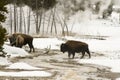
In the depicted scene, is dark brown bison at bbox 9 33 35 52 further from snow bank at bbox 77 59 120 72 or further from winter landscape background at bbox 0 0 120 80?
snow bank at bbox 77 59 120 72

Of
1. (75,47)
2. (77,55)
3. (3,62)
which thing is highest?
(75,47)

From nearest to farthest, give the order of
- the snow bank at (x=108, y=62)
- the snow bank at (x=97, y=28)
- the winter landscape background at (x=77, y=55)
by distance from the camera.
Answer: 1. the winter landscape background at (x=77, y=55)
2. the snow bank at (x=108, y=62)
3. the snow bank at (x=97, y=28)

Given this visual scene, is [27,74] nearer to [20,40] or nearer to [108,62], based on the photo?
[108,62]

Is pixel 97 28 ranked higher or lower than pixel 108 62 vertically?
lower

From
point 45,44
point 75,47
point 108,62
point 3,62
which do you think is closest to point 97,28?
point 45,44

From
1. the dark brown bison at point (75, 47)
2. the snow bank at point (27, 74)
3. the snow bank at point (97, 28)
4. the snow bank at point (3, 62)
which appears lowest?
the snow bank at point (97, 28)

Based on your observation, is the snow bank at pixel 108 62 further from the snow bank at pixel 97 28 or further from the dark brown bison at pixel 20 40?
the snow bank at pixel 97 28

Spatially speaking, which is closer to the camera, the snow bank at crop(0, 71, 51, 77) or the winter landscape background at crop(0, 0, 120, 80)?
the snow bank at crop(0, 71, 51, 77)

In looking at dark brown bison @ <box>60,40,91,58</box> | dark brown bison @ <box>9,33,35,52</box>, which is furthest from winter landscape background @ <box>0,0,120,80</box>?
dark brown bison @ <box>9,33,35,52</box>

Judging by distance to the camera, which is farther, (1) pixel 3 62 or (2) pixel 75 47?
(2) pixel 75 47

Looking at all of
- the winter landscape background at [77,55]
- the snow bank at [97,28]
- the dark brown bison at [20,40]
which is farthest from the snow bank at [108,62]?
the snow bank at [97,28]

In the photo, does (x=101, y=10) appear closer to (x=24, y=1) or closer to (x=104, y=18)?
(x=104, y=18)

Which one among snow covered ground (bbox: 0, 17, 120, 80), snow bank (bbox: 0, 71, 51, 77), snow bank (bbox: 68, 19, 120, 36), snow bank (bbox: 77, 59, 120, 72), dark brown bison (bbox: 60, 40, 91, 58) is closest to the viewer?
snow bank (bbox: 0, 71, 51, 77)

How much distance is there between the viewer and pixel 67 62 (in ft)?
101
